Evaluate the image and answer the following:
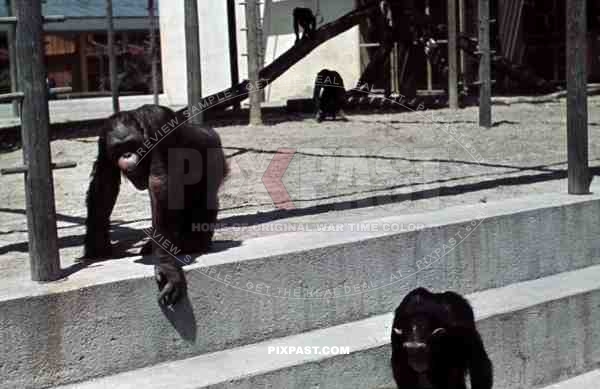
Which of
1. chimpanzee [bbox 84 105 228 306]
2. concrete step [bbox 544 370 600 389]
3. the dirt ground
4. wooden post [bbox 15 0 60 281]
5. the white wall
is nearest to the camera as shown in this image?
wooden post [bbox 15 0 60 281]

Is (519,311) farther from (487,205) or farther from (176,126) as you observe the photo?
(176,126)

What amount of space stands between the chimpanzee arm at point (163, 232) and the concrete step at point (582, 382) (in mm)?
2113

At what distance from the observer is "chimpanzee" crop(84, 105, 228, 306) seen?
141 inches

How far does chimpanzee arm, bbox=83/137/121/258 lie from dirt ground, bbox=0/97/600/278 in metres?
0.14

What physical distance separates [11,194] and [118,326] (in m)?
3.57

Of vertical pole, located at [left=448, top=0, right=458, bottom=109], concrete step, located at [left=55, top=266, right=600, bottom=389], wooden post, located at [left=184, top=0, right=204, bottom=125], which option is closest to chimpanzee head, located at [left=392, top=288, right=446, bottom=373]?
concrete step, located at [left=55, top=266, right=600, bottom=389]

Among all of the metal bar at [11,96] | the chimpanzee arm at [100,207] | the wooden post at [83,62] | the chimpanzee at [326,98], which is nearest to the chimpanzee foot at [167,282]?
the chimpanzee arm at [100,207]

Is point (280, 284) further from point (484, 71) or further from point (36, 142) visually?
point (484, 71)

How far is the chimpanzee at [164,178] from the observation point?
3.59 m

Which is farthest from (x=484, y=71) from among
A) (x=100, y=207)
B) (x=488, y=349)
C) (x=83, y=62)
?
(x=83, y=62)

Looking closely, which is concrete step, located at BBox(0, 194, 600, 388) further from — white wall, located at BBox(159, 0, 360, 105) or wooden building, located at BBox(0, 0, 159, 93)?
wooden building, located at BBox(0, 0, 159, 93)

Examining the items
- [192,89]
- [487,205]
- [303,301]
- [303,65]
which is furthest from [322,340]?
[303,65]

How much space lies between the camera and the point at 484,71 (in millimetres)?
10398

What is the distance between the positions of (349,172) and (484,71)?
399cm
